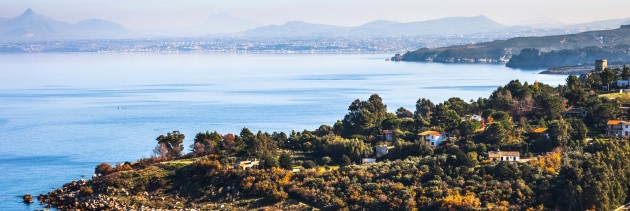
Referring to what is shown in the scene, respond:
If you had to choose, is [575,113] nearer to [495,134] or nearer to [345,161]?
[495,134]

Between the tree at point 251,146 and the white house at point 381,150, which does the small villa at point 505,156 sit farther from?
the tree at point 251,146

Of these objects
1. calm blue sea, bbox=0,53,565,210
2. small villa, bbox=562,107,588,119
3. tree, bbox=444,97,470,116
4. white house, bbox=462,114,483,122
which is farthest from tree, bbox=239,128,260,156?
small villa, bbox=562,107,588,119

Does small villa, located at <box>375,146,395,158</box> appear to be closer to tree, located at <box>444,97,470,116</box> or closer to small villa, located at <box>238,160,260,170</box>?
small villa, located at <box>238,160,260,170</box>

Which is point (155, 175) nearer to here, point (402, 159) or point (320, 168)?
point (320, 168)

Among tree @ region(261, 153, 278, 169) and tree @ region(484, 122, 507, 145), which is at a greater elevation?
tree @ region(484, 122, 507, 145)

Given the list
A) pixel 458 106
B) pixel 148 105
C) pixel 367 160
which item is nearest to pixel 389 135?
pixel 367 160

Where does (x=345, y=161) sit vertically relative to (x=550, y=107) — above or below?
below
